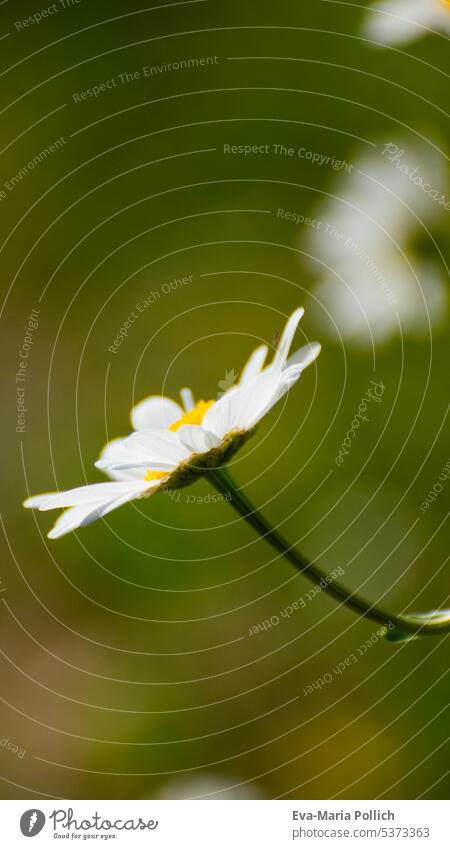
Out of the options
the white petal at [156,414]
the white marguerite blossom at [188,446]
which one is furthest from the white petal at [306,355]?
the white petal at [156,414]

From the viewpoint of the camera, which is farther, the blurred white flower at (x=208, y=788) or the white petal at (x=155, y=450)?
the blurred white flower at (x=208, y=788)

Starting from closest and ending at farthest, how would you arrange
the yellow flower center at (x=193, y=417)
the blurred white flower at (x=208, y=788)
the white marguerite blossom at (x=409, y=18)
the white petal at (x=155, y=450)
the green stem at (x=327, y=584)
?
the green stem at (x=327, y=584) < the white petal at (x=155, y=450) < the yellow flower center at (x=193, y=417) < the white marguerite blossom at (x=409, y=18) < the blurred white flower at (x=208, y=788)

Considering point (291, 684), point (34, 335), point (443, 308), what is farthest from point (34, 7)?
point (291, 684)

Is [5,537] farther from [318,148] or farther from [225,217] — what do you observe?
[318,148]

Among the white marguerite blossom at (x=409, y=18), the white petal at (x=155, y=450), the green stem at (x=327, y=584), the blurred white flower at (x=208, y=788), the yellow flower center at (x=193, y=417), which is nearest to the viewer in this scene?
the green stem at (x=327, y=584)

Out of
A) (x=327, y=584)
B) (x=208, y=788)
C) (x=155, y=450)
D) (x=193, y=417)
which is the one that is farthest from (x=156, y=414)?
(x=208, y=788)
